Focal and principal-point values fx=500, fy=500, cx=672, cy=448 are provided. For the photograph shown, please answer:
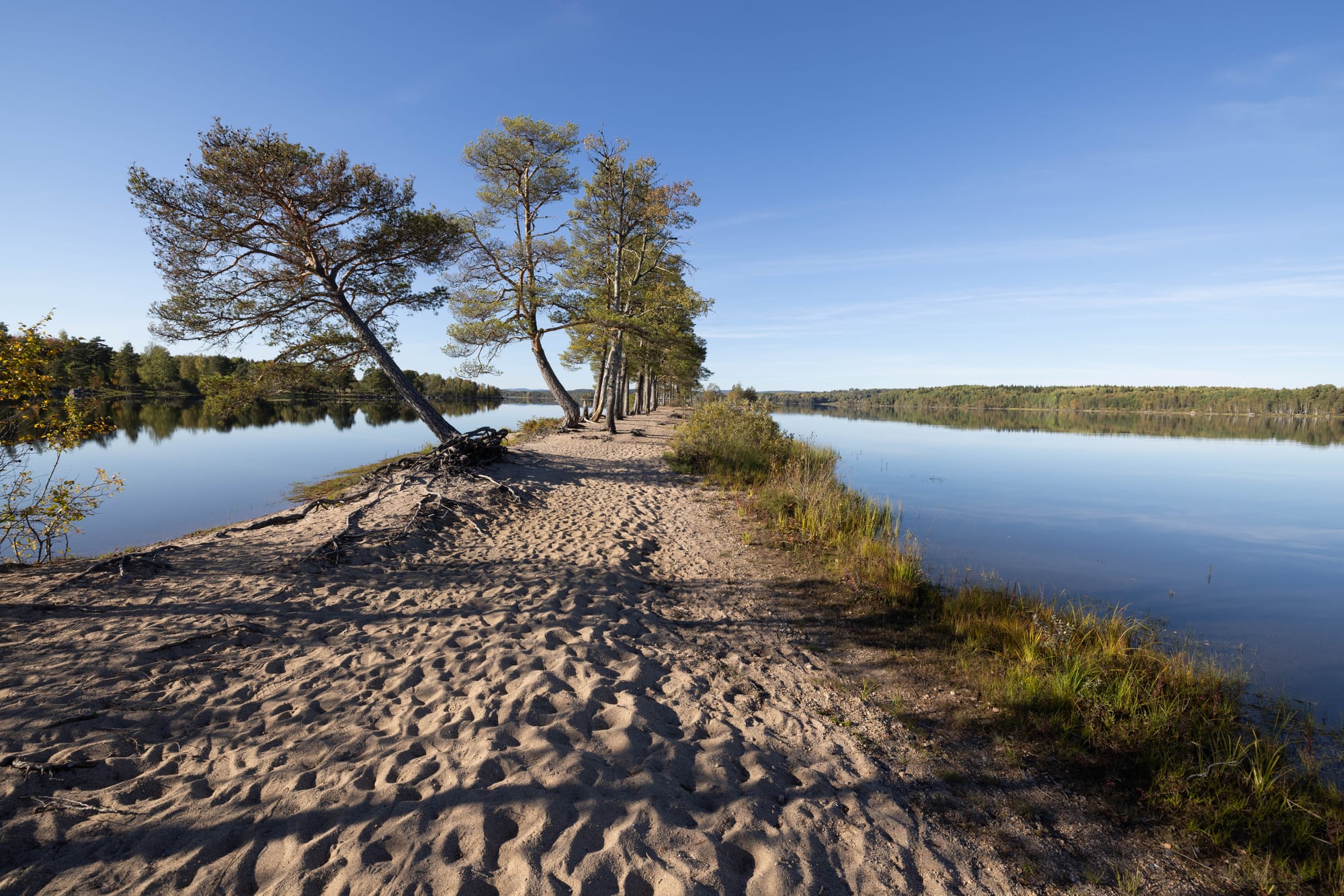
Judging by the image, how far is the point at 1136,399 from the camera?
4525 inches

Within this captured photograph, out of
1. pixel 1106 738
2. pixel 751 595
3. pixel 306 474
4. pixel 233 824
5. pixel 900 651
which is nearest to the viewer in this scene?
pixel 233 824

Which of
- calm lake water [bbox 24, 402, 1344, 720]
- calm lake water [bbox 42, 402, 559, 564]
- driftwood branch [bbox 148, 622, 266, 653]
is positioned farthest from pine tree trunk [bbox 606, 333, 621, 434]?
driftwood branch [bbox 148, 622, 266, 653]

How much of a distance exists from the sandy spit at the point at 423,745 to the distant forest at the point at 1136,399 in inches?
2864

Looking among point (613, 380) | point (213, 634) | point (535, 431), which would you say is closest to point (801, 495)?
point (213, 634)

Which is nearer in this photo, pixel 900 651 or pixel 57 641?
pixel 57 641

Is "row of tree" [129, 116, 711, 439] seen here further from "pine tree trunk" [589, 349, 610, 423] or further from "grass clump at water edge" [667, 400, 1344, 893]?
"grass clump at water edge" [667, 400, 1344, 893]

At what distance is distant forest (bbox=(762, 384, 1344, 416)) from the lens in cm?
10081

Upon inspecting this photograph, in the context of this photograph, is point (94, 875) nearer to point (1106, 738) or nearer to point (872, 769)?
point (872, 769)

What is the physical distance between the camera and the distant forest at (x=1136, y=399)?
100812 millimetres

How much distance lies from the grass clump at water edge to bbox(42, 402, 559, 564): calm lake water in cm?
1474

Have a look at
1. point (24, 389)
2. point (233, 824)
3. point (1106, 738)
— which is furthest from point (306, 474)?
point (1106, 738)

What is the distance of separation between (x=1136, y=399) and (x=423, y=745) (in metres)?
156

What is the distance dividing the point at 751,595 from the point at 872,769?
3372 mm

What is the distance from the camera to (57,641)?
4395 mm
